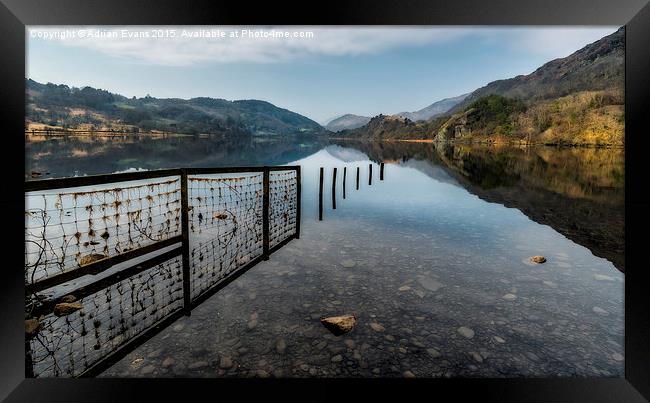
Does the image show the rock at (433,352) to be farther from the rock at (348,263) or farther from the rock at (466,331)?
the rock at (348,263)

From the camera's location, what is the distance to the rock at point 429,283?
796cm

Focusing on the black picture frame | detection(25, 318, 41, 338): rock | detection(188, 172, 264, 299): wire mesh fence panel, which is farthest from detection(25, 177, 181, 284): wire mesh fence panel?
the black picture frame

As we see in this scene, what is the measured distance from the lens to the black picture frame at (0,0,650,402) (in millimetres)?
3514

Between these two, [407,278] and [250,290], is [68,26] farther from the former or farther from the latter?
[407,278]

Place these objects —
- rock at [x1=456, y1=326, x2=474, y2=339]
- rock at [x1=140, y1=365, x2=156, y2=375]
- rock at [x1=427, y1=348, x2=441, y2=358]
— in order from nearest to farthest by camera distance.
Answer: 1. rock at [x1=140, y1=365, x2=156, y2=375]
2. rock at [x1=427, y1=348, x2=441, y2=358]
3. rock at [x1=456, y1=326, x2=474, y2=339]

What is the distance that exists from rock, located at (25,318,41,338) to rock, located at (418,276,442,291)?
7461mm

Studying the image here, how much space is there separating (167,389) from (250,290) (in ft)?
12.2

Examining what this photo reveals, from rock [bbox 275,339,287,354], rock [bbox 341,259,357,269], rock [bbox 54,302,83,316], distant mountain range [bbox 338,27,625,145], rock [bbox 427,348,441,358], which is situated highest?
distant mountain range [bbox 338,27,625,145]

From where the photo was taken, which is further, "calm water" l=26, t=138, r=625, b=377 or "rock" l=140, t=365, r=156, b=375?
"calm water" l=26, t=138, r=625, b=377

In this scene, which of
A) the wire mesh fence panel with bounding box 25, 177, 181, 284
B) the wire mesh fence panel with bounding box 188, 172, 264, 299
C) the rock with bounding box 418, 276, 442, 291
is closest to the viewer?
the rock with bounding box 418, 276, 442, 291

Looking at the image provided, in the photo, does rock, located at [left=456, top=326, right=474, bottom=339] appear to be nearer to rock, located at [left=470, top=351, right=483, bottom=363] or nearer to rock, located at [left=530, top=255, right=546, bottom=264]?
rock, located at [left=470, top=351, right=483, bottom=363]

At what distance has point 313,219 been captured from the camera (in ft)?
52.5

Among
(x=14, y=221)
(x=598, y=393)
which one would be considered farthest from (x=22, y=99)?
(x=598, y=393)

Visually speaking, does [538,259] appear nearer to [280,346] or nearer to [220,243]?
[280,346]
